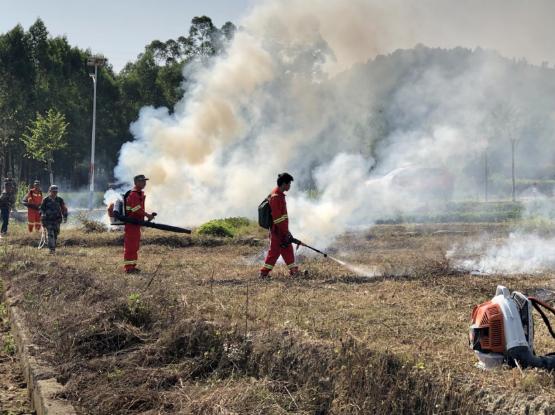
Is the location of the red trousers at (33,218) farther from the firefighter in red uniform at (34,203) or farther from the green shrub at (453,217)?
the green shrub at (453,217)

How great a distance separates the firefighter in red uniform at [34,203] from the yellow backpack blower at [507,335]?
55.7ft

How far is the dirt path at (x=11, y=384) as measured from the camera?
4940mm

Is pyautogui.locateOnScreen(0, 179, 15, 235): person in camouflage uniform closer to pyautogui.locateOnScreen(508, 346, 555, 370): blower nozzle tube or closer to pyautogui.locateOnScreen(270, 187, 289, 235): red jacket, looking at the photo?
pyautogui.locateOnScreen(270, 187, 289, 235): red jacket

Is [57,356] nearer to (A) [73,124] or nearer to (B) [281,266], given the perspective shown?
(B) [281,266]

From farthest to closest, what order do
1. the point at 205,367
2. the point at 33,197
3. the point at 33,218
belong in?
the point at 33,218
the point at 33,197
the point at 205,367

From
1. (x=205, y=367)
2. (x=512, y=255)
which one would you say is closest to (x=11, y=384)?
→ (x=205, y=367)

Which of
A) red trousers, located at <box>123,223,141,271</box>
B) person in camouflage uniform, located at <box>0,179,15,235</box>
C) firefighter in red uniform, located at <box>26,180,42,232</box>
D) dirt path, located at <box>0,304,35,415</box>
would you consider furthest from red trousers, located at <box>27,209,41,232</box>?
dirt path, located at <box>0,304,35,415</box>

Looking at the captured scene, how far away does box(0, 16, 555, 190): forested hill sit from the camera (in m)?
18.9

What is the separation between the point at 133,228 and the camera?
1099 cm

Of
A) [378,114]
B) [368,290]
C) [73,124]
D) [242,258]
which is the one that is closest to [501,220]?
[378,114]

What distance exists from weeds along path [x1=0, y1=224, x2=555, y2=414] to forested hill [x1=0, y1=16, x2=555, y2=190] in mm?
10953

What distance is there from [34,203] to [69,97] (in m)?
25.9

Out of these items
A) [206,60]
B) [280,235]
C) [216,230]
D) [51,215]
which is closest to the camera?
[280,235]

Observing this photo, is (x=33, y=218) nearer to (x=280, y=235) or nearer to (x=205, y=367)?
(x=280, y=235)
